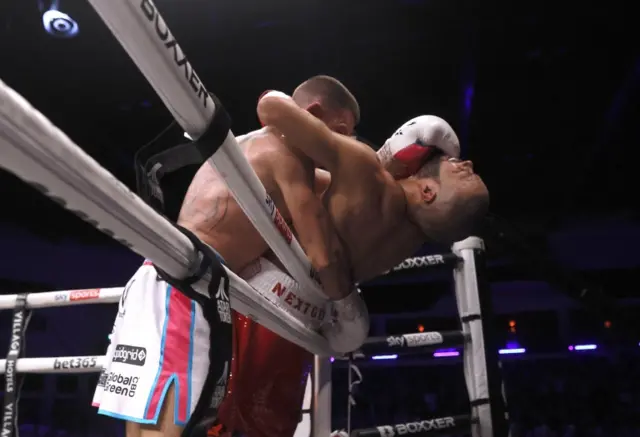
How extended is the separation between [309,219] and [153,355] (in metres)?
0.34

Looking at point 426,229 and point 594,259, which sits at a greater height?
point 594,259

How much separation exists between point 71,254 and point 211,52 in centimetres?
305

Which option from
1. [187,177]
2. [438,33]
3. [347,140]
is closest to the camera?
[347,140]

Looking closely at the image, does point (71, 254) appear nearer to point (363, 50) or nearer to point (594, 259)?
point (363, 50)

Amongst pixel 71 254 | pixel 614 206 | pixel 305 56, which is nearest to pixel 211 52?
pixel 305 56

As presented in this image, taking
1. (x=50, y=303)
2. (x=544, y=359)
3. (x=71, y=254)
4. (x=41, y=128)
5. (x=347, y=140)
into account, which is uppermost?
(x=71, y=254)

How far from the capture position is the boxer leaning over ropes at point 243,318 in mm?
792

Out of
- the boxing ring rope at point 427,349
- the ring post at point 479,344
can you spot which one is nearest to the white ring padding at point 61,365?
the boxing ring rope at point 427,349

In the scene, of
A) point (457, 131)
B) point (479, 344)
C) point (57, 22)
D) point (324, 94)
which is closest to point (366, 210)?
point (324, 94)

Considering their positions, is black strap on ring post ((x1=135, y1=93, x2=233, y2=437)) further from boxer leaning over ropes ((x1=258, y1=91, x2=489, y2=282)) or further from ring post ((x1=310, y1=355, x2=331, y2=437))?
ring post ((x1=310, y1=355, x2=331, y2=437))

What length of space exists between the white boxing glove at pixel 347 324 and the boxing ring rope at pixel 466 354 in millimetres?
239

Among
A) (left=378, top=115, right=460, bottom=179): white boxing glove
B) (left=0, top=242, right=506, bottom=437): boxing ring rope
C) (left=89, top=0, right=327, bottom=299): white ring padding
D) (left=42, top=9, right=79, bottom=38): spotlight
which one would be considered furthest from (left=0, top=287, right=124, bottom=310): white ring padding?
(left=42, top=9, right=79, bottom=38): spotlight

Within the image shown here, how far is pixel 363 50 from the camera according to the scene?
11.1 ft

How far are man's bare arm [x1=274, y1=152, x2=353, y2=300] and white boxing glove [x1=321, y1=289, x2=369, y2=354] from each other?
0.39 ft
